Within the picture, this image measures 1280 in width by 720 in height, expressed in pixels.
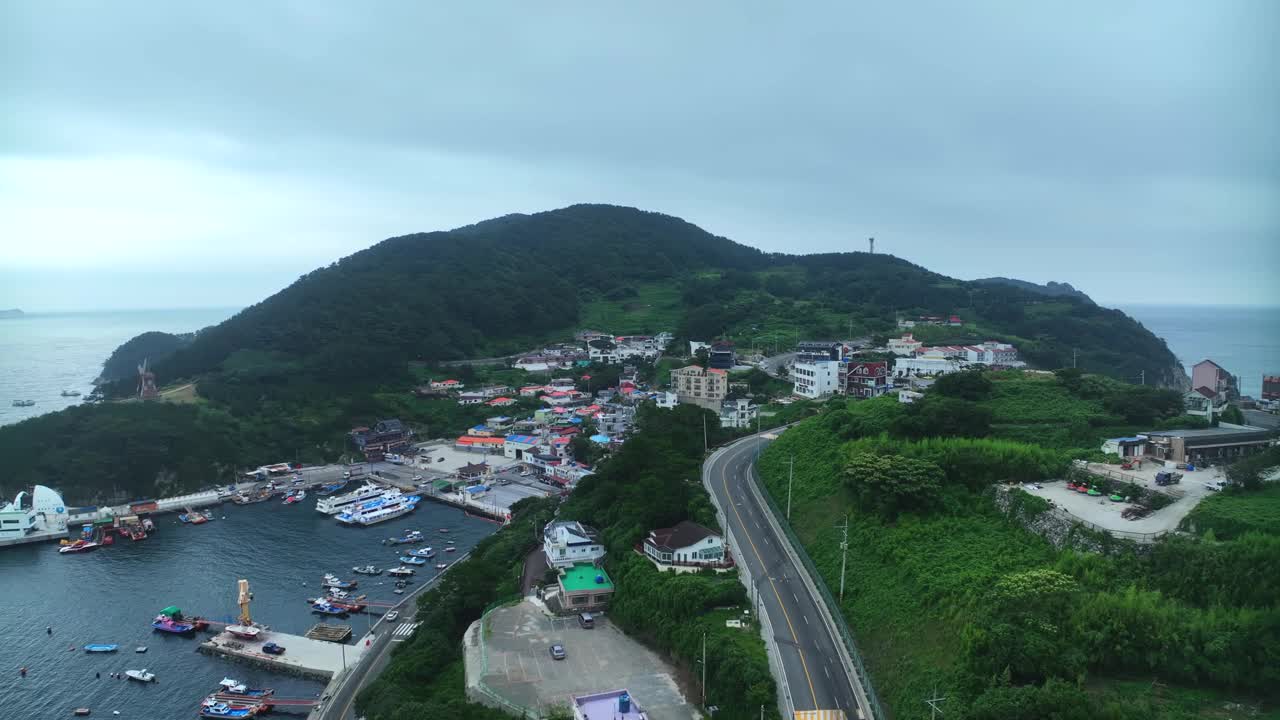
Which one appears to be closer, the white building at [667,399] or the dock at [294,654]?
the dock at [294,654]

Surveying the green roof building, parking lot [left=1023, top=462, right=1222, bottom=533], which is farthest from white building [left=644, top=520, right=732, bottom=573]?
parking lot [left=1023, top=462, right=1222, bottom=533]

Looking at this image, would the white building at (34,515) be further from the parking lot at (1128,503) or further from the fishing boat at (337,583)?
the parking lot at (1128,503)

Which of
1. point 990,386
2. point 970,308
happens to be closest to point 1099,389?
point 990,386

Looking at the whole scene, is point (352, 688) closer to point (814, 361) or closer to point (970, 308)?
point (814, 361)

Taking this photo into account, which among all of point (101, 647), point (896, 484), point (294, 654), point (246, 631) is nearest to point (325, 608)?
point (246, 631)

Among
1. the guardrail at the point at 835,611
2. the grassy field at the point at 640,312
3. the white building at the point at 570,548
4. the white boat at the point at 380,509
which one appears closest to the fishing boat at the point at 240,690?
the white building at the point at 570,548

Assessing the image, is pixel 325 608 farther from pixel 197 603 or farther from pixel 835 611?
pixel 835 611
